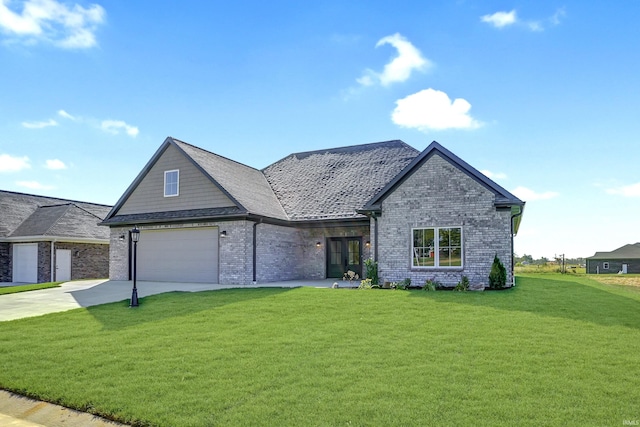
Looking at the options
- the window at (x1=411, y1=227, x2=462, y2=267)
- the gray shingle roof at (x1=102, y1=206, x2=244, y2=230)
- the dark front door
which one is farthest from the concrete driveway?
the window at (x1=411, y1=227, x2=462, y2=267)

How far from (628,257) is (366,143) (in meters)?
44.5

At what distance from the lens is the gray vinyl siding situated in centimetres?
1906

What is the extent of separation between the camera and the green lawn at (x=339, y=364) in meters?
4.75

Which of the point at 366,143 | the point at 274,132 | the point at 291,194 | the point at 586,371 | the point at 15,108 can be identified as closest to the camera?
the point at 586,371

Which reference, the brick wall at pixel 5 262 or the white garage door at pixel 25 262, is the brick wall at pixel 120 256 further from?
the brick wall at pixel 5 262

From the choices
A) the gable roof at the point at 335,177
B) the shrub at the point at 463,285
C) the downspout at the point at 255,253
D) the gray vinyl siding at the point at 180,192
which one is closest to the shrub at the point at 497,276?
the shrub at the point at 463,285

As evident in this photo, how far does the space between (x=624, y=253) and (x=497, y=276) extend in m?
49.2

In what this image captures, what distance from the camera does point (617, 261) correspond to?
171 ft

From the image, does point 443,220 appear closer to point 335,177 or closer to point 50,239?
point 335,177

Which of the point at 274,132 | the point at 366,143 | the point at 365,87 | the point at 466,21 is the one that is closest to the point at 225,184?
the point at 274,132

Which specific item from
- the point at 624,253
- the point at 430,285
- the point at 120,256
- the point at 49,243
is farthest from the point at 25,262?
the point at 624,253

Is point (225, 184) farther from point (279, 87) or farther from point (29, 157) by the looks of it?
point (29, 157)

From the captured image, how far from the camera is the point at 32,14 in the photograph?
12.0 metres

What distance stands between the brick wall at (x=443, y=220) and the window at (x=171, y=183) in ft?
32.2
